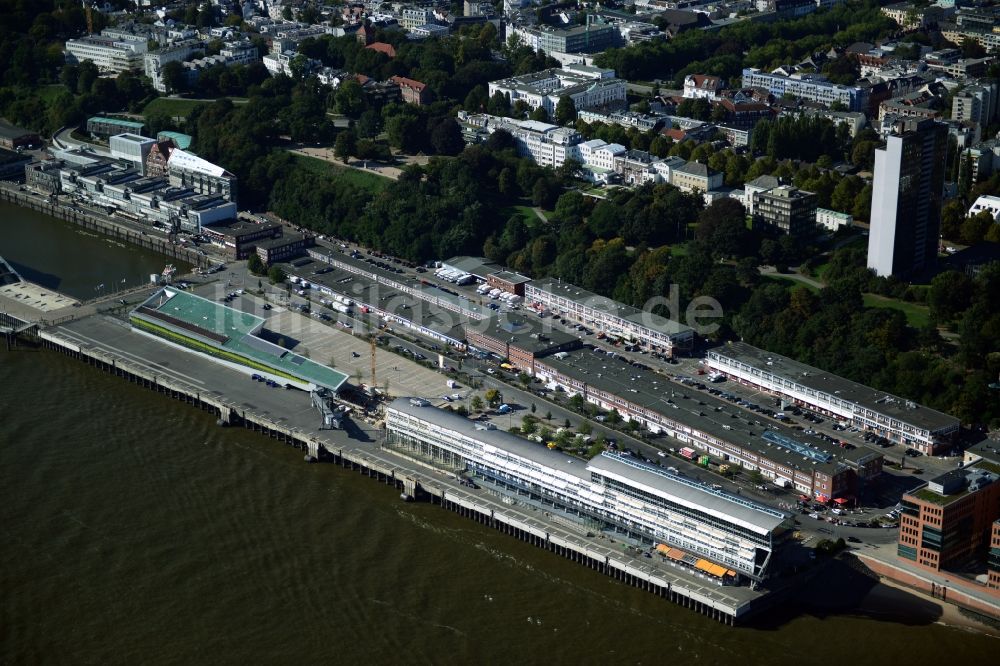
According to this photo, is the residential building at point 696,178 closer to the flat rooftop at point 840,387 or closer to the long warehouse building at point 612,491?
the flat rooftop at point 840,387

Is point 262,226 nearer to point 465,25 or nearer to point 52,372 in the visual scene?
point 52,372

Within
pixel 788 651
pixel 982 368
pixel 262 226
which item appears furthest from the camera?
pixel 262 226

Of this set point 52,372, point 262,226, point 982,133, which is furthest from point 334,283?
point 982,133

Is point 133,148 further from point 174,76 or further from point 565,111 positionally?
point 565,111

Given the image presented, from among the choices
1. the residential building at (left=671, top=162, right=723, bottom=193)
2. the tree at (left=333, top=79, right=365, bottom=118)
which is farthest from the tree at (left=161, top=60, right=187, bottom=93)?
the residential building at (left=671, top=162, right=723, bottom=193)

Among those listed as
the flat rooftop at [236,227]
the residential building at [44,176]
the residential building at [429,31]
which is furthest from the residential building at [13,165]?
the residential building at [429,31]

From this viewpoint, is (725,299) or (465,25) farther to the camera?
(465,25)

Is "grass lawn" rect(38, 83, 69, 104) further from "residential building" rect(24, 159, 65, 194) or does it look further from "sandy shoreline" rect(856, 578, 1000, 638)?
"sandy shoreline" rect(856, 578, 1000, 638)
